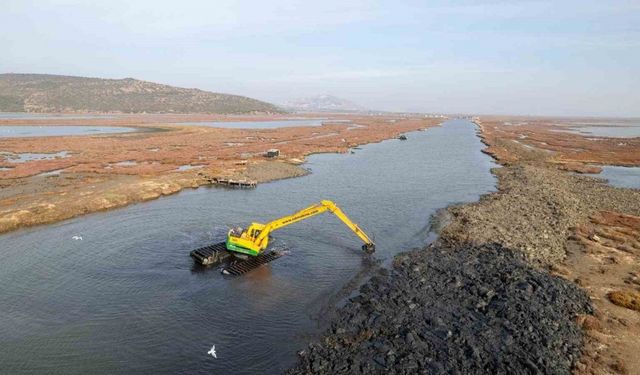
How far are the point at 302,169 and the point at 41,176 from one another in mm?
37153

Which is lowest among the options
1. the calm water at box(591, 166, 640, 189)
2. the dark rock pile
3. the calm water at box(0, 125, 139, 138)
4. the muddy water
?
the muddy water

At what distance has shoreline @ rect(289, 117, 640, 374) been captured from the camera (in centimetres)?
1805

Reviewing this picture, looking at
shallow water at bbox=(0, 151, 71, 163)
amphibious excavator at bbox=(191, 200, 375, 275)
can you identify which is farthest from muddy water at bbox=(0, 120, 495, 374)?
shallow water at bbox=(0, 151, 71, 163)

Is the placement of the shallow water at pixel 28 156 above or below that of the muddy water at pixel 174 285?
above

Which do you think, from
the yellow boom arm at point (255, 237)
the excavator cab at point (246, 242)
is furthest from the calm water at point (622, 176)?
the excavator cab at point (246, 242)

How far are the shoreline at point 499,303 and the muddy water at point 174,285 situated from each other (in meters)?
2.51

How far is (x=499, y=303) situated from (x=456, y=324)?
3351 mm

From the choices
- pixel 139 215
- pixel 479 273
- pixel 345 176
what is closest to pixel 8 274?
pixel 139 215

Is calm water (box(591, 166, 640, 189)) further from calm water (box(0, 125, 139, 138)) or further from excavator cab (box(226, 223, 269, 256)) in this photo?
calm water (box(0, 125, 139, 138))

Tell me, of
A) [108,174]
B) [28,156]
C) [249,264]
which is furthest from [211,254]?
[28,156]

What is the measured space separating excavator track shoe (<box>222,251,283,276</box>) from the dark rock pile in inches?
295

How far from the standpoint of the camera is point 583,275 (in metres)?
27.1

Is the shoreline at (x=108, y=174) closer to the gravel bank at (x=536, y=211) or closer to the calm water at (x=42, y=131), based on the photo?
the calm water at (x=42, y=131)

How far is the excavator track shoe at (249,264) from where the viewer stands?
1096 inches
